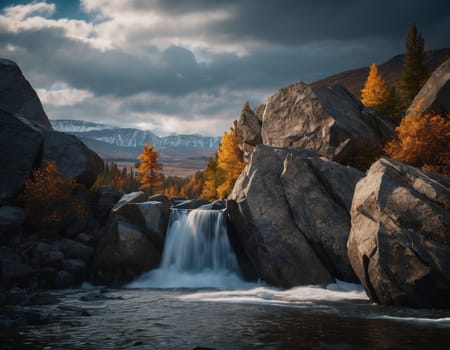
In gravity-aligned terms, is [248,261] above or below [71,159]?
below

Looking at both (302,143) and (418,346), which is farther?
(302,143)

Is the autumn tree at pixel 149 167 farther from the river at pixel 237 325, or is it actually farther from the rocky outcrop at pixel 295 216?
the river at pixel 237 325

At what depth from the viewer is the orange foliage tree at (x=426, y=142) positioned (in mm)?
39125

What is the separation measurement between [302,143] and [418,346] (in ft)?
100

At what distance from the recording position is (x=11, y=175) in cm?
4028

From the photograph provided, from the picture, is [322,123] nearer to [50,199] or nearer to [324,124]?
[324,124]

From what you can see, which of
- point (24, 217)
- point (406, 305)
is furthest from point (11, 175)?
point (406, 305)

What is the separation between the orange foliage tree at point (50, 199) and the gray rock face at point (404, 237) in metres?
29.1

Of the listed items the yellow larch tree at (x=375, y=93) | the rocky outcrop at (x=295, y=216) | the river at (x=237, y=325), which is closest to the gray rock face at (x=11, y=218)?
the river at (x=237, y=325)

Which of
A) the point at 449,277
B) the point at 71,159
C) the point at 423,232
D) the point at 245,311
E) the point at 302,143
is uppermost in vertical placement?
the point at 302,143

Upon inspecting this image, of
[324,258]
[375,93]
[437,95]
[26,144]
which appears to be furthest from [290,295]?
[375,93]

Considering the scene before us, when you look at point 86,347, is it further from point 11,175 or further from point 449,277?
point 11,175

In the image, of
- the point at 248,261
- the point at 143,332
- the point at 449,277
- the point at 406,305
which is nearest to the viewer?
the point at 143,332

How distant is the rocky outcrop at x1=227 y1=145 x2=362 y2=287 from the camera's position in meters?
31.4
